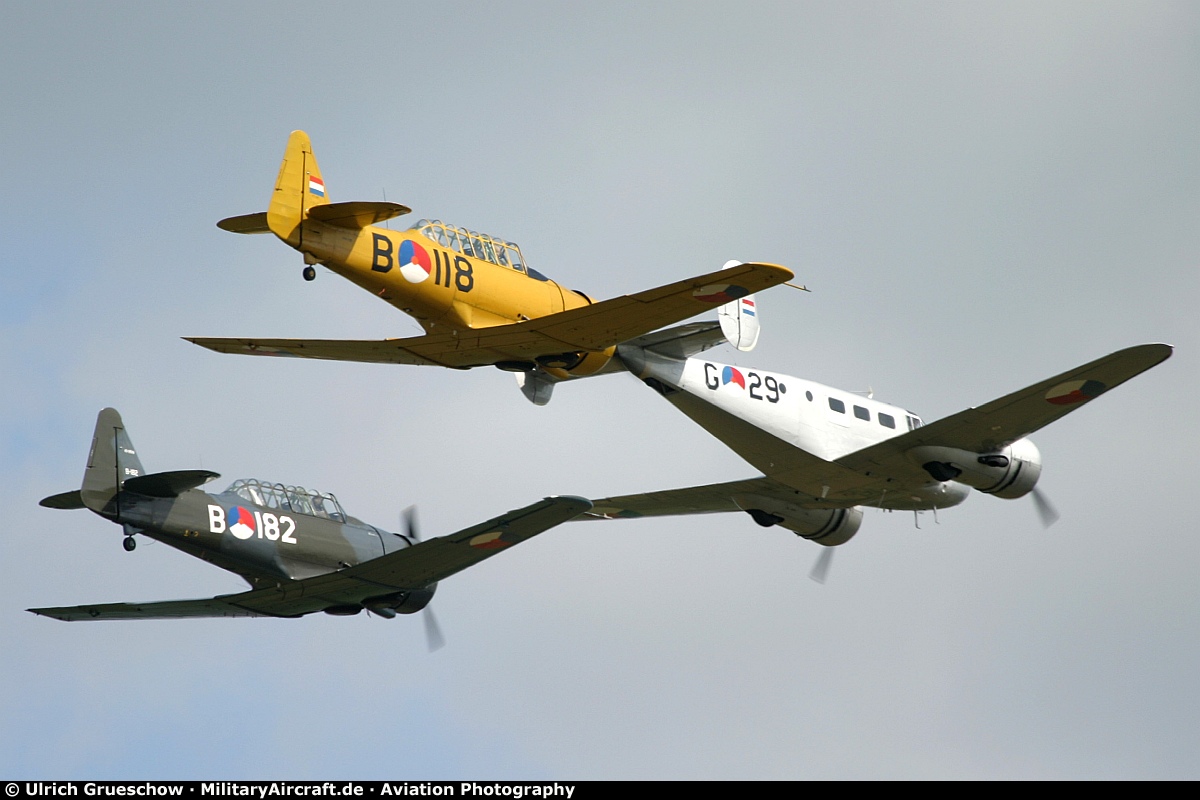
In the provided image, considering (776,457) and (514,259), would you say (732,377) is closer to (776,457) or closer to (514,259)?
(776,457)

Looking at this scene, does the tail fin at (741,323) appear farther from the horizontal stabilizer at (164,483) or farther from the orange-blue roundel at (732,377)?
the horizontal stabilizer at (164,483)

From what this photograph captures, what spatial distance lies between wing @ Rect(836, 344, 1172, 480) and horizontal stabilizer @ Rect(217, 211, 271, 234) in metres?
13.3

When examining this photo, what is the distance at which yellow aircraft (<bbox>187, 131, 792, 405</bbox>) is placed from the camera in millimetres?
33094

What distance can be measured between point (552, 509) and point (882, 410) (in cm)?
922

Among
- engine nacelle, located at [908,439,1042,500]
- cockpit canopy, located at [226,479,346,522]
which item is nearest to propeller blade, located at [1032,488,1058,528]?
engine nacelle, located at [908,439,1042,500]

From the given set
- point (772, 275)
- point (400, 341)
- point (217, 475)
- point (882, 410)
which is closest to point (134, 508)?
point (217, 475)

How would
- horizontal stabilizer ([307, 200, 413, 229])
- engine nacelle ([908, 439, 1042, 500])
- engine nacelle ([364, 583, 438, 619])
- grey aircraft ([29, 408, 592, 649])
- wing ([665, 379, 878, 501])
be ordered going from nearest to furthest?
horizontal stabilizer ([307, 200, 413, 229]), grey aircraft ([29, 408, 592, 649]), wing ([665, 379, 878, 501]), engine nacelle ([908, 439, 1042, 500]), engine nacelle ([364, 583, 438, 619])

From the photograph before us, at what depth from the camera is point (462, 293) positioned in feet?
115

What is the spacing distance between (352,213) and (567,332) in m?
4.57

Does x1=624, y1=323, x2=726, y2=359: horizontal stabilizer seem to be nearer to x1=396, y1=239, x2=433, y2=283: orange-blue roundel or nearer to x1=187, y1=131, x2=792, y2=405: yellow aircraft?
x1=187, y1=131, x2=792, y2=405: yellow aircraft

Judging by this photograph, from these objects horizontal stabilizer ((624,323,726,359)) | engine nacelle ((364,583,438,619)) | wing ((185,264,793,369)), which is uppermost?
horizontal stabilizer ((624,323,726,359))

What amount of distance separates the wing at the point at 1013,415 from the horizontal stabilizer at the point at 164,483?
13.4 metres

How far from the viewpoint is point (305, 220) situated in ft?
109

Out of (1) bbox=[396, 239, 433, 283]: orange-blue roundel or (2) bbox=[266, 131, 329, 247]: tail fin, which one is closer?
(2) bbox=[266, 131, 329, 247]: tail fin
